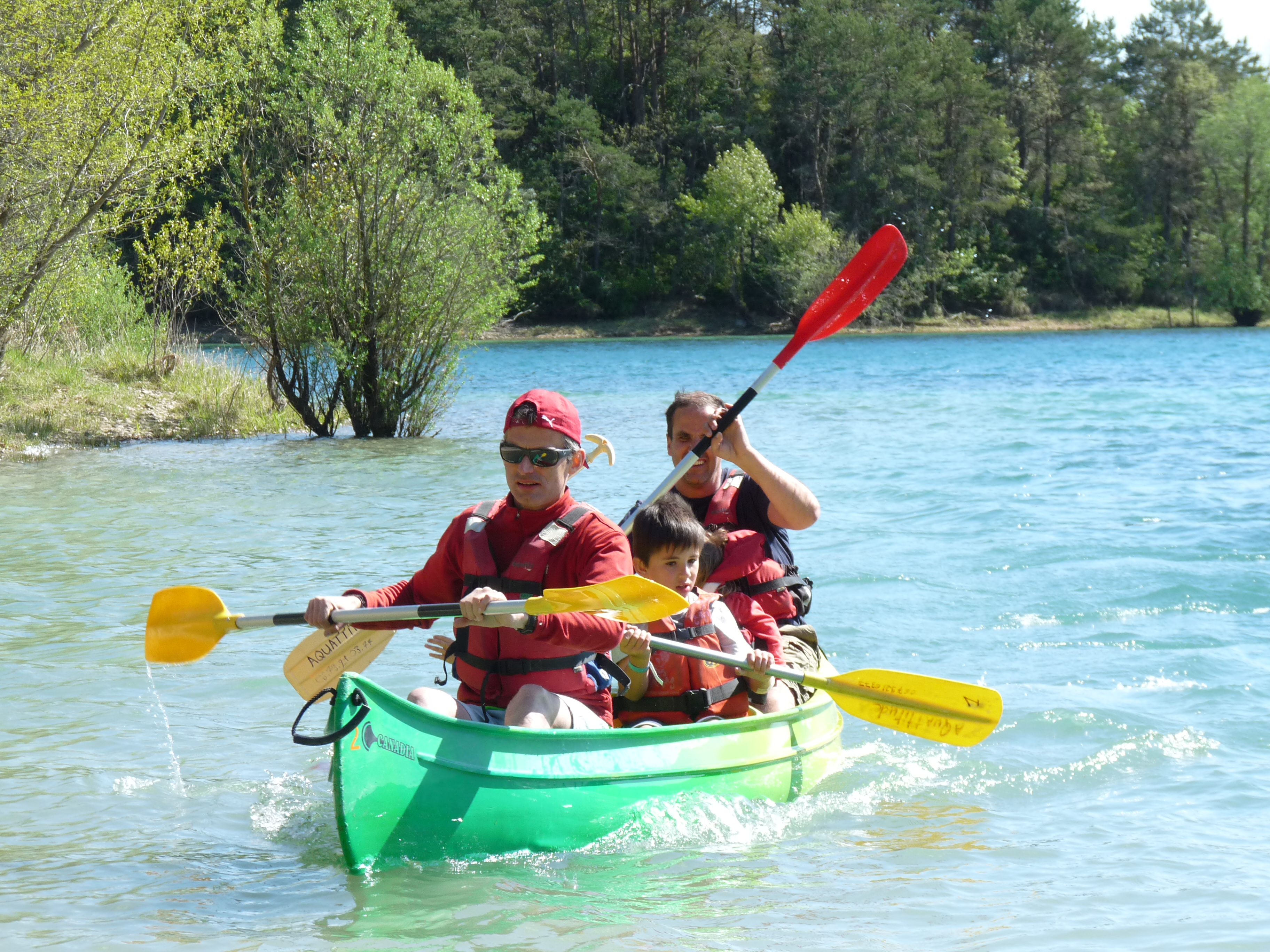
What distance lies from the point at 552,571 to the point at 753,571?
47.4 inches

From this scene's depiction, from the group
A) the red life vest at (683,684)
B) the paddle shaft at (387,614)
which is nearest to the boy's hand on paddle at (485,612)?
the paddle shaft at (387,614)

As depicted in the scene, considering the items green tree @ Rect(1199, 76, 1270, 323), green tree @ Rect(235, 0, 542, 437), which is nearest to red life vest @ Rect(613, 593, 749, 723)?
green tree @ Rect(235, 0, 542, 437)

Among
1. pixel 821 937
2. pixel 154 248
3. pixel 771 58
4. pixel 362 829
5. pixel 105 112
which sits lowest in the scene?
pixel 821 937

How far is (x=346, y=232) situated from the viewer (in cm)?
1427

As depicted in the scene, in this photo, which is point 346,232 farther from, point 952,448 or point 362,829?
point 362,829

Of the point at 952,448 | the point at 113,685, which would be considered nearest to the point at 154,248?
the point at 952,448

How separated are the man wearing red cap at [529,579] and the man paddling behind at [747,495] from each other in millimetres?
1069

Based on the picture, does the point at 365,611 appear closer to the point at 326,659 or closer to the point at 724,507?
the point at 326,659

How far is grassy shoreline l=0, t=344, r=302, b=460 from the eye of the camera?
13.9m

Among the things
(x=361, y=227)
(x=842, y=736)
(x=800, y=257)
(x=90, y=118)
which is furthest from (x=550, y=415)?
(x=800, y=257)

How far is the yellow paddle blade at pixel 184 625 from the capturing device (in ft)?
12.8

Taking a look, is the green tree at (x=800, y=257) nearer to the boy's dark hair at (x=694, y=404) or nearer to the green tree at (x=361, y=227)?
the green tree at (x=361, y=227)

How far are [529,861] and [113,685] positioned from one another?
2.81 metres

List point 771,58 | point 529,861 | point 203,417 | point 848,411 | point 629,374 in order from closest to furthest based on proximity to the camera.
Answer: point 529,861 < point 203,417 < point 848,411 < point 629,374 < point 771,58
